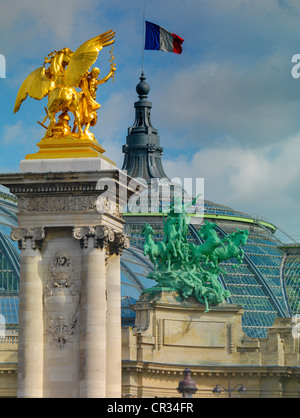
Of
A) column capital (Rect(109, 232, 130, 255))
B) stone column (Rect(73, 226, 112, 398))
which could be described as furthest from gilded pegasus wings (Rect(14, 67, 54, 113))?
column capital (Rect(109, 232, 130, 255))

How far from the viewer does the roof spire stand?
453 feet

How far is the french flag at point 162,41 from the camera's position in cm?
6700

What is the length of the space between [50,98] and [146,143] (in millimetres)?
92049

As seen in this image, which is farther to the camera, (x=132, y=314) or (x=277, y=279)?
(x=277, y=279)

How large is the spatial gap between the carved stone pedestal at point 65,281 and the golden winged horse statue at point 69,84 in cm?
180

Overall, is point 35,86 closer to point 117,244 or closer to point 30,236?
point 30,236

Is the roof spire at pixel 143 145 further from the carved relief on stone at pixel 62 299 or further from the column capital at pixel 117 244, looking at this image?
the carved relief on stone at pixel 62 299

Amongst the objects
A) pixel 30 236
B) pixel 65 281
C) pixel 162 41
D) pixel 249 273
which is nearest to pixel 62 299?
pixel 65 281

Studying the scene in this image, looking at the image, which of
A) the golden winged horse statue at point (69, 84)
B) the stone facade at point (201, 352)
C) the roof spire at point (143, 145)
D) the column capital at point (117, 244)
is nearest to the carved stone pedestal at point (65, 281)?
the column capital at point (117, 244)

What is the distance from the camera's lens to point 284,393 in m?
96.6

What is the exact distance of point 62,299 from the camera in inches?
1825
